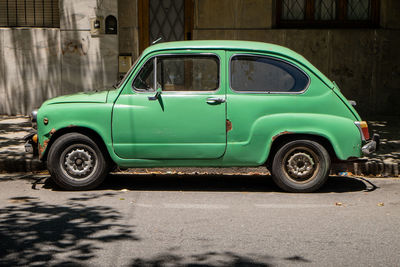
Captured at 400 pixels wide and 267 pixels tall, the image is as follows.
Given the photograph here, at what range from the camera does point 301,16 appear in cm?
1398

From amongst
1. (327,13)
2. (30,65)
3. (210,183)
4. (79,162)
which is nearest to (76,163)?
(79,162)

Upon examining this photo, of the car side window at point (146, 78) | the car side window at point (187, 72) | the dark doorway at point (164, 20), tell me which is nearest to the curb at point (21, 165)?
the car side window at point (146, 78)

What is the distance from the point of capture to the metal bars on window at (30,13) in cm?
→ 1373

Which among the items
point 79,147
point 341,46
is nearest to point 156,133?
point 79,147

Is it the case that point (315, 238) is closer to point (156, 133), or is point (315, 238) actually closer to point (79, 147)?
point (156, 133)

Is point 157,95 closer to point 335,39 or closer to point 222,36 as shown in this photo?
point 222,36

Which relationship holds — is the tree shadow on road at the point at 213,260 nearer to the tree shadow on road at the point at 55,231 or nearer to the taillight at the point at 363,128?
the tree shadow on road at the point at 55,231

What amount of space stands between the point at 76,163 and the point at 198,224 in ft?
6.98

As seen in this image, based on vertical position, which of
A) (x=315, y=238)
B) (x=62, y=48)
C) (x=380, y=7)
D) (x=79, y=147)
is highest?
(x=380, y=7)

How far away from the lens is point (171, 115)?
276 inches

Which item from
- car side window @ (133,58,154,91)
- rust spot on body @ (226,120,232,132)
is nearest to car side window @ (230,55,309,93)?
rust spot on body @ (226,120,232,132)

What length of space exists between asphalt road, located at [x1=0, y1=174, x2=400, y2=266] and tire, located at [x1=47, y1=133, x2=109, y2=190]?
5.7 inches

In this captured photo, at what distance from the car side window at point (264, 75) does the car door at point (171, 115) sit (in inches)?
7.4

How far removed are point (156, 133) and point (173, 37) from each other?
7.12 m
